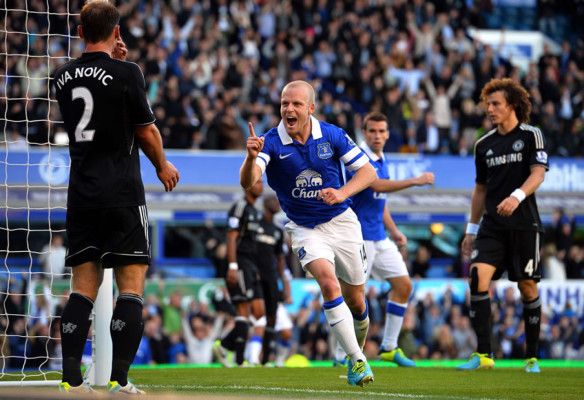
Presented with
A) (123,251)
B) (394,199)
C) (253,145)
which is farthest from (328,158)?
(394,199)

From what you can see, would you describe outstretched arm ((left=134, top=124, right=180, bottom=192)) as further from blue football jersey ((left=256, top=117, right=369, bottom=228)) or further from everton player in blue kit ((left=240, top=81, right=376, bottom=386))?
blue football jersey ((left=256, top=117, right=369, bottom=228))

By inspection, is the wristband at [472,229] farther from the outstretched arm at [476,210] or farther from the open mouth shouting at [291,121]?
the open mouth shouting at [291,121]

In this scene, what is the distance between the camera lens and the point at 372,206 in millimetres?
10375

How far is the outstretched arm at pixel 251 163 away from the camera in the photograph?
22.0 feet

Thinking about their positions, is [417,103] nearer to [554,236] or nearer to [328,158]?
[554,236]

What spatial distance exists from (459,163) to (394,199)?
176 centimetres

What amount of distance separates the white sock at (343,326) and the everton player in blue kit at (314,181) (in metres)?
0.14

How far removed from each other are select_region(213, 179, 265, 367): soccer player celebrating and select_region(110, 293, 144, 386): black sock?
6317 millimetres

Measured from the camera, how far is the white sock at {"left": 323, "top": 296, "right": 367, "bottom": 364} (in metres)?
7.12

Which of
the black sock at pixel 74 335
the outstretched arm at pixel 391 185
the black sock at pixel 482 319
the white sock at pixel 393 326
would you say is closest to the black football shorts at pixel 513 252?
the black sock at pixel 482 319

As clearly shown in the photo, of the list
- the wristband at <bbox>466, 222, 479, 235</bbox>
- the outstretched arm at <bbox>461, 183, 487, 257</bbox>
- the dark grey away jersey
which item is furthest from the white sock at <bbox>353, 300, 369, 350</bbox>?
the dark grey away jersey

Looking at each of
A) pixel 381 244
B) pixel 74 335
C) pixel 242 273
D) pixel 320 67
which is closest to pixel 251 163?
pixel 74 335

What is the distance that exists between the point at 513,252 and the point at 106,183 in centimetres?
490

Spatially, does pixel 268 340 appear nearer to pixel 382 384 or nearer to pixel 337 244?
pixel 382 384
